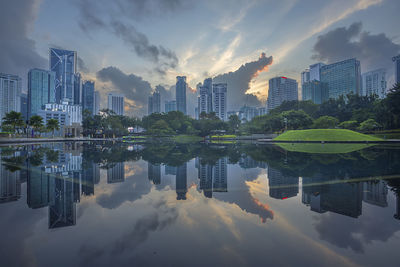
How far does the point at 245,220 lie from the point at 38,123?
7215 cm

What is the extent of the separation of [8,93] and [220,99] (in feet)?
554

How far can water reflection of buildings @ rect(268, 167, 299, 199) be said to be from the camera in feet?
18.7

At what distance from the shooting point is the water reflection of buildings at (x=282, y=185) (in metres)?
5.69

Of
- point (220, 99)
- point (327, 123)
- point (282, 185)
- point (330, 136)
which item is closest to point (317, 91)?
point (220, 99)

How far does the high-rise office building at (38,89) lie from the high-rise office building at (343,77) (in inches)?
8886

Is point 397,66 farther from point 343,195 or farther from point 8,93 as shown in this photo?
point 8,93

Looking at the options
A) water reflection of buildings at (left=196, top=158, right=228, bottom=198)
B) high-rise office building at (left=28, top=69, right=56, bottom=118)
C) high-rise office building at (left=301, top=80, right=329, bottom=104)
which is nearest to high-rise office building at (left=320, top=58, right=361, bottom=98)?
high-rise office building at (left=301, top=80, right=329, bottom=104)

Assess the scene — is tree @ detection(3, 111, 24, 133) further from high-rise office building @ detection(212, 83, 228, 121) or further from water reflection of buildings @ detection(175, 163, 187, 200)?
high-rise office building @ detection(212, 83, 228, 121)

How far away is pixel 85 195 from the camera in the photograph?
5.62 m

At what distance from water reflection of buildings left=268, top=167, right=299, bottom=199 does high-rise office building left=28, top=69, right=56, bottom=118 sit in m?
210

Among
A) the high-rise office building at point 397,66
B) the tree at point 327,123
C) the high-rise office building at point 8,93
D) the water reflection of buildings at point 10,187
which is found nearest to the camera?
the water reflection of buildings at point 10,187

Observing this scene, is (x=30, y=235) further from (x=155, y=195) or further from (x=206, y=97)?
(x=206, y=97)

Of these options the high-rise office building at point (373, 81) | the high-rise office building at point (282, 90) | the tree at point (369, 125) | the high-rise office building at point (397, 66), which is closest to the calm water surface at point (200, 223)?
the tree at point (369, 125)

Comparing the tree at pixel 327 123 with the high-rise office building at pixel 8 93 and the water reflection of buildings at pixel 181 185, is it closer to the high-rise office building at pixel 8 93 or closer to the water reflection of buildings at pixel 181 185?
the water reflection of buildings at pixel 181 185
